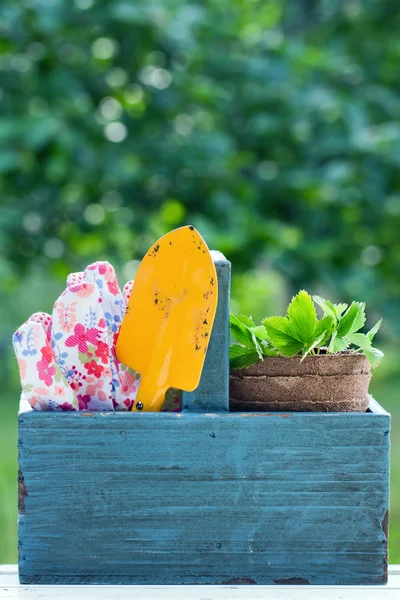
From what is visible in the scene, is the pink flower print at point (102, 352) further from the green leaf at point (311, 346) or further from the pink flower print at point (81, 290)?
the green leaf at point (311, 346)

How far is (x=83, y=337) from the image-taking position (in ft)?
2.15

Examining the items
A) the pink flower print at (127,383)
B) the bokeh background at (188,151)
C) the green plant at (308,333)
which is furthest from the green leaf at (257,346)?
the bokeh background at (188,151)

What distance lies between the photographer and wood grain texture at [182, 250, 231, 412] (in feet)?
2.14

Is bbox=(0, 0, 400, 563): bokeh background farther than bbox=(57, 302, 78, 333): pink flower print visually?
Yes

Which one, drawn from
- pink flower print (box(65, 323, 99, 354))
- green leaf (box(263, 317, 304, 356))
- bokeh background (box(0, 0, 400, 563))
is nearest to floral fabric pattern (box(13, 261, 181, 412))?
pink flower print (box(65, 323, 99, 354))

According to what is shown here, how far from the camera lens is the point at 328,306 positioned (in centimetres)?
67

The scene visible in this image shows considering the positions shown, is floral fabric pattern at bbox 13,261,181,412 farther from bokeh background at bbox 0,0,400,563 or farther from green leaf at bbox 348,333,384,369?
bokeh background at bbox 0,0,400,563

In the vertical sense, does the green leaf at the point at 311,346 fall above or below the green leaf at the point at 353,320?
below

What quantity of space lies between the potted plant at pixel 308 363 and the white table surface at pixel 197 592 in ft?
0.45

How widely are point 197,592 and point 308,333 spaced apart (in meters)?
0.21

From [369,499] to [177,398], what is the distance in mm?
169

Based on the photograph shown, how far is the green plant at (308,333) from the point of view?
0.65 meters

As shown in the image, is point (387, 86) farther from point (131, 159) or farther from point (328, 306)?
point (328, 306)

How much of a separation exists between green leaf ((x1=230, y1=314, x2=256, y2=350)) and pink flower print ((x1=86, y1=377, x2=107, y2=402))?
0.12 metres
